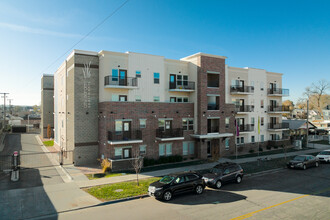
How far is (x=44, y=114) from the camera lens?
144 feet

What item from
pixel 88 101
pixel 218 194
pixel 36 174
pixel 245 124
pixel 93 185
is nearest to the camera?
pixel 218 194

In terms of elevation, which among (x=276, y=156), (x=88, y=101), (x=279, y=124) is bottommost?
(x=276, y=156)

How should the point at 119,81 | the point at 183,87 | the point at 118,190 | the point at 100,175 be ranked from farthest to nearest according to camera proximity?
the point at 183,87
the point at 119,81
the point at 100,175
the point at 118,190

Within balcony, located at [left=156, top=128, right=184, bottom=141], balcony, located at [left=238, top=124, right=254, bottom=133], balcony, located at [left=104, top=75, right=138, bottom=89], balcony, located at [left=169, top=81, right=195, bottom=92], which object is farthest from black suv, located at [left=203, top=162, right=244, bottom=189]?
balcony, located at [left=238, top=124, right=254, bottom=133]

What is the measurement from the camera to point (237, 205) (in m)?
13.1

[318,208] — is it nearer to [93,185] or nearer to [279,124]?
[93,185]

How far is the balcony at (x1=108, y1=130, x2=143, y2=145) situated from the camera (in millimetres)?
22328

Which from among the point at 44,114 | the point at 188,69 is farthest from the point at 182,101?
the point at 44,114

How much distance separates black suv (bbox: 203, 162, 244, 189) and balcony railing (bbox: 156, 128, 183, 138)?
8.27m

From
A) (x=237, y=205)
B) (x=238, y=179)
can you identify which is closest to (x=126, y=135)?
(x=238, y=179)

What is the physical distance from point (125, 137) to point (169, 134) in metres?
4.99

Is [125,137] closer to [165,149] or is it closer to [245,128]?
[165,149]

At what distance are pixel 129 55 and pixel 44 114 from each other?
1080 inches

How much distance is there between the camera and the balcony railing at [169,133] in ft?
82.6
